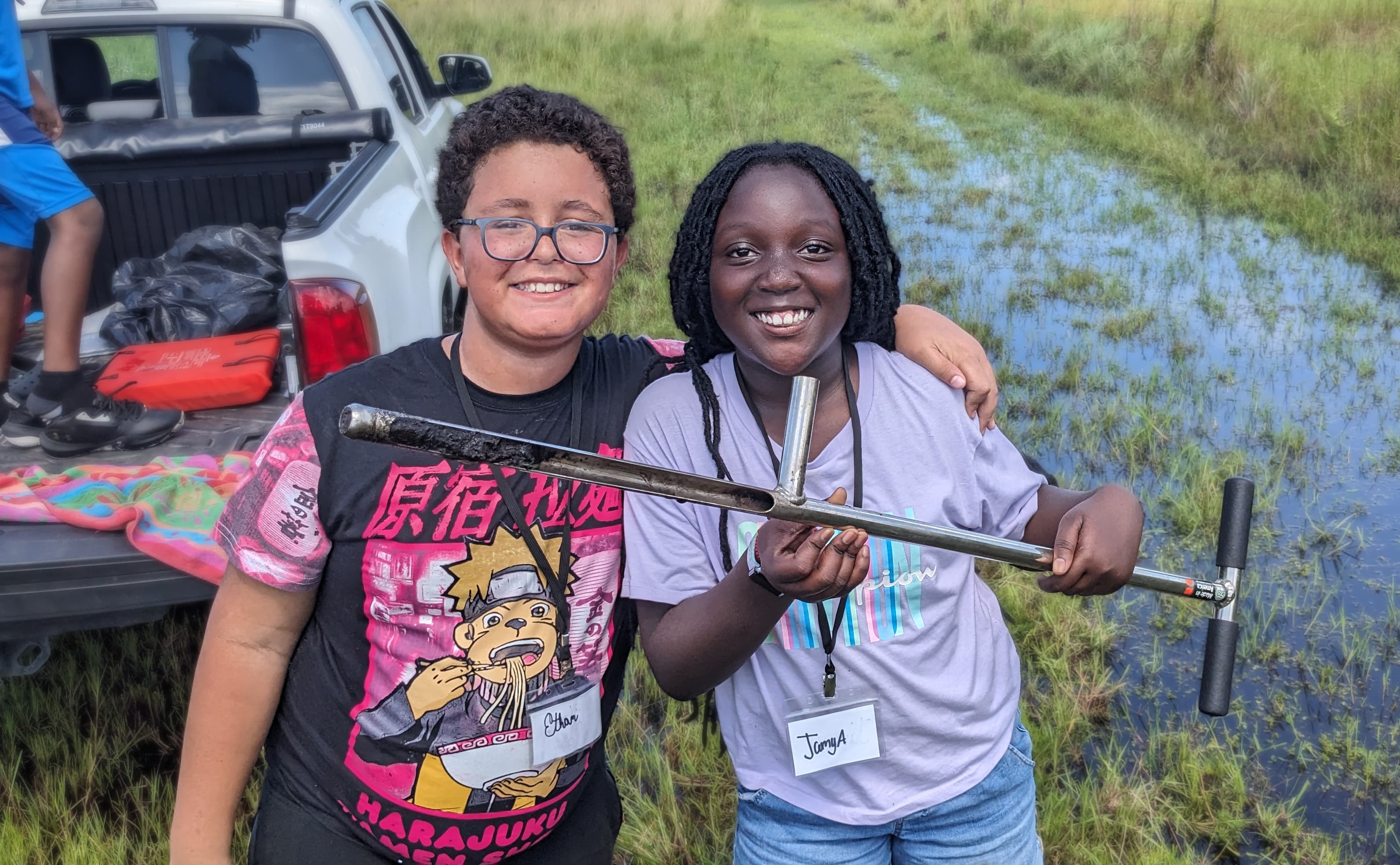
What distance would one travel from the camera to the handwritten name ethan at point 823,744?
162 centimetres

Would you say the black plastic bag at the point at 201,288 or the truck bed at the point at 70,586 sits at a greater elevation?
the black plastic bag at the point at 201,288

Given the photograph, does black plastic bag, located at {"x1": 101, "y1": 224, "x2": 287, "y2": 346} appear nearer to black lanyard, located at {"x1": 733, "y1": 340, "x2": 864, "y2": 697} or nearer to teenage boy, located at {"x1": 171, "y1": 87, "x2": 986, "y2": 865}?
teenage boy, located at {"x1": 171, "y1": 87, "x2": 986, "y2": 865}

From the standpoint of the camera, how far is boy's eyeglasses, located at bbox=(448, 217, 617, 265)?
1.62 m

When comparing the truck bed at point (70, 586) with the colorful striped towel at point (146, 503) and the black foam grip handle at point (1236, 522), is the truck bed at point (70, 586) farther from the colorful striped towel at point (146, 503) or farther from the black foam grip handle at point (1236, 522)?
the black foam grip handle at point (1236, 522)

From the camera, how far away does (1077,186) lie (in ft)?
28.3

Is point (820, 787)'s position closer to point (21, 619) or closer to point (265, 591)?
point (265, 591)

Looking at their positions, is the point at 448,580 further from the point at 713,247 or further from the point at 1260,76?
the point at 1260,76

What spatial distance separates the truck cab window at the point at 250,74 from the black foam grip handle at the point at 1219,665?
3.52 meters

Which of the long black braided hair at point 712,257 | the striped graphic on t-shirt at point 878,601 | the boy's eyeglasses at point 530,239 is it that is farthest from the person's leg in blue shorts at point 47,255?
the striped graphic on t-shirt at point 878,601

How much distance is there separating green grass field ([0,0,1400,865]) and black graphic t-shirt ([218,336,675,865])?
3.47 feet

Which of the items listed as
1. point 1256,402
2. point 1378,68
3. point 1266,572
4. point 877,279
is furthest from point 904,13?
point 877,279

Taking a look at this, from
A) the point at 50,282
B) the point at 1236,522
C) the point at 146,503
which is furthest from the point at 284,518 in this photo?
the point at 50,282

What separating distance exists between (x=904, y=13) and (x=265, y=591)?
21973 millimetres

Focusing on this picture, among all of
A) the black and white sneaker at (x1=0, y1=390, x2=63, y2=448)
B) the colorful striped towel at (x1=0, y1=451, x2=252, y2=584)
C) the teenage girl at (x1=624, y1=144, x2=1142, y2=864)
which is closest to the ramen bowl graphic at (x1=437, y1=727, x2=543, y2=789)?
the teenage girl at (x1=624, y1=144, x2=1142, y2=864)
